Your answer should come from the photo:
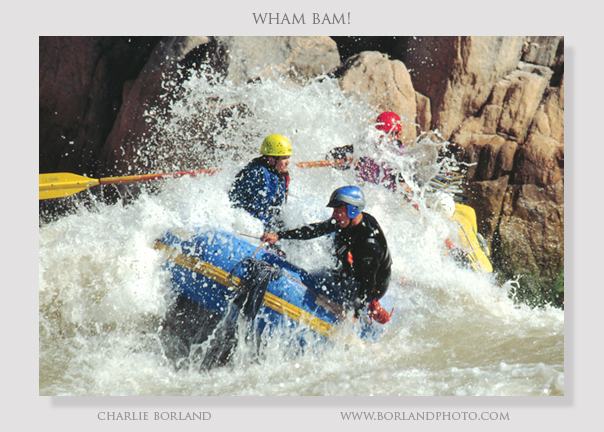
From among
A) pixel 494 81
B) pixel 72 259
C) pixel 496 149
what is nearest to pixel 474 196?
pixel 496 149

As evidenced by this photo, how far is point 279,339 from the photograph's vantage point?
3.85m

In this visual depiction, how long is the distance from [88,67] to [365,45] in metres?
4.05

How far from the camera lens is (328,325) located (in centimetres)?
394

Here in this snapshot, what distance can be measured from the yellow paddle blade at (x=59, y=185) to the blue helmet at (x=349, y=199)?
Answer: 8.87 ft

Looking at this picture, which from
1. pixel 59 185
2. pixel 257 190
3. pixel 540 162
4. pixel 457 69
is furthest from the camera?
pixel 457 69

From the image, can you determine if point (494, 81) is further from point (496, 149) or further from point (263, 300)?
point (263, 300)

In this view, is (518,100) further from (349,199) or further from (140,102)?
(140,102)

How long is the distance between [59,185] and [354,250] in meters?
2.99

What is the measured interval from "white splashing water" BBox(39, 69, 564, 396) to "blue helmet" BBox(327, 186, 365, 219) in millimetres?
751

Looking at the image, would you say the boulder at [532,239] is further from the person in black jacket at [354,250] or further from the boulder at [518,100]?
the person in black jacket at [354,250]

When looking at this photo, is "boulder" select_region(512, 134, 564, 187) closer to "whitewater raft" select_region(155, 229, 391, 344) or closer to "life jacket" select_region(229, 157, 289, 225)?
"life jacket" select_region(229, 157, 289, 225)

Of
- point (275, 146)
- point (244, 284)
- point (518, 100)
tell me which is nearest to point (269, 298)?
point (244, 284)

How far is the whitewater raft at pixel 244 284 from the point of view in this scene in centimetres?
382

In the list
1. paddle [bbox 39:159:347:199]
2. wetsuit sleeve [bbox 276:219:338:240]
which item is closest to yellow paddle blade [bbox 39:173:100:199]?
paddle [bbox 39:159:347:199]
